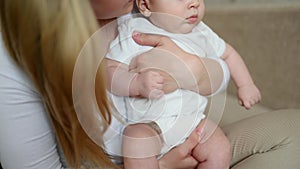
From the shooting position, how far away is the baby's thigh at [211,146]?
763mm

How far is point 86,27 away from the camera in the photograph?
582 millimetres

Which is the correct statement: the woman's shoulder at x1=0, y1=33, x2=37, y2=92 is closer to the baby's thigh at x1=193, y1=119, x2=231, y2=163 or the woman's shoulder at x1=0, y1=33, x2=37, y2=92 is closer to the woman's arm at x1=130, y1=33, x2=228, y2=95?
the woman's arm at x1=130, y1=33, x2=228, y2=95

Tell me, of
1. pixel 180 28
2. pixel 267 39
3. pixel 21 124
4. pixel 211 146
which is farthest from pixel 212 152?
pixel 267 39

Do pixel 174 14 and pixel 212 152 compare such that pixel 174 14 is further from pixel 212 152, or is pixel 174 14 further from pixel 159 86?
pixel 212 152

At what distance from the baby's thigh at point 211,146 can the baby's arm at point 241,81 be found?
8 cm

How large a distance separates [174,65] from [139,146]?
0.14 meters

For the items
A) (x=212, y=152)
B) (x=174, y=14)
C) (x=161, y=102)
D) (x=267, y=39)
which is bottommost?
(x=267, y=39)

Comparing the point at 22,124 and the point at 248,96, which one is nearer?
the point at 22,124

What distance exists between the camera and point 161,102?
2.26 ft

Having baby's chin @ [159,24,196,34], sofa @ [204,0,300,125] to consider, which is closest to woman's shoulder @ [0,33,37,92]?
baby's chin @ [159,24,196,34]

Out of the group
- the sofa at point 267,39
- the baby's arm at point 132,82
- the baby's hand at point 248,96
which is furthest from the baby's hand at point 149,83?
the sofa at point 267,39

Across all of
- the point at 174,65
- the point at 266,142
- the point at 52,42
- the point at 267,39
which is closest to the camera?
the point at 52,42

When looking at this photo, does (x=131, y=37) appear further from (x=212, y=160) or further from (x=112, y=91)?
(x=212, y=160)

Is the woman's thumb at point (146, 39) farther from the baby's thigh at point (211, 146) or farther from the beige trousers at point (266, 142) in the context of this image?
the beige trousers at point (266, 142)
